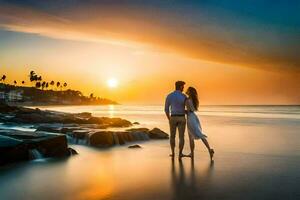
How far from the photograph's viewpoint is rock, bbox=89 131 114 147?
65.4 feet

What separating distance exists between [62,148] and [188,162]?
5.57 meters

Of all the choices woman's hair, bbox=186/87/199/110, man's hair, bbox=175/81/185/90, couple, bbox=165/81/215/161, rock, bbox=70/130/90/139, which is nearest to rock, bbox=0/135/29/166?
couple, bbox=165/81/215/161

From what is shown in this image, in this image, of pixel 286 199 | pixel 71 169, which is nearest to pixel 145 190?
pixel 286 199

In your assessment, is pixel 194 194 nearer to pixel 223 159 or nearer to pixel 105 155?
pixel 223 159

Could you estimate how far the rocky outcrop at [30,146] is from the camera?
13.7 meters

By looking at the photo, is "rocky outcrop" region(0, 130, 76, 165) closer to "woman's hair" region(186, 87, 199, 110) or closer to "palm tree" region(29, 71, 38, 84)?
"woman's hair" region(186, 87, 199, 110)

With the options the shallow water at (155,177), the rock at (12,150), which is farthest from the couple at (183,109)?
the rock at (12,150)

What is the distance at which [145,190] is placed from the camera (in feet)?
29.7

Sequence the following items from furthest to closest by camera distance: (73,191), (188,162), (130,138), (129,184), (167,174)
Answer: (130,138)
(188,162)
(167,174)
(129,184)
(73,191)

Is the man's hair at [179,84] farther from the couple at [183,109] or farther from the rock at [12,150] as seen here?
the rock at [12,150]

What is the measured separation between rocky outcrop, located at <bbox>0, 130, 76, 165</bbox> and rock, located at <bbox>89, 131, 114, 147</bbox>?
3559 millimetres

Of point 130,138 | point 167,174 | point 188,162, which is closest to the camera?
point 167,174

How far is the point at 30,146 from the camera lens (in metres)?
14.7

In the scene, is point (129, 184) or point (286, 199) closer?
point (286, 199)
